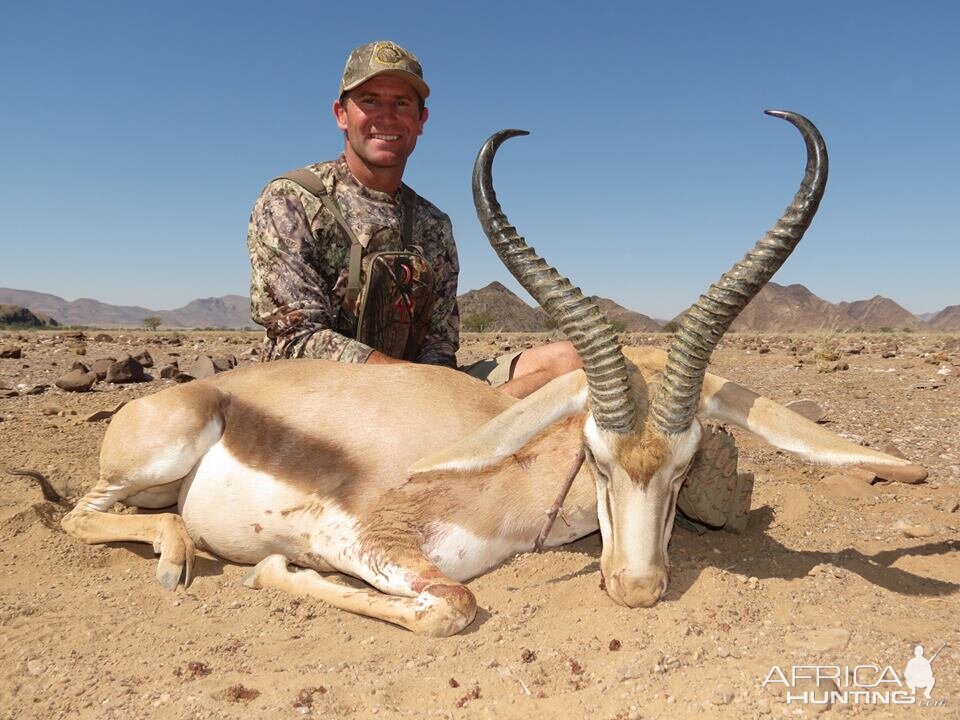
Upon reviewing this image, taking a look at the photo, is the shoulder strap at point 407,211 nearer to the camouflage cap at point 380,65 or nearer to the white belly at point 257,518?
the camouflage cap at point 380,65

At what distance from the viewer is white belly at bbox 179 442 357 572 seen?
3998 millimetres

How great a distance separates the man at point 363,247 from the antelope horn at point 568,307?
5.04 feet

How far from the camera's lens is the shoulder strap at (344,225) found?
5.70 m

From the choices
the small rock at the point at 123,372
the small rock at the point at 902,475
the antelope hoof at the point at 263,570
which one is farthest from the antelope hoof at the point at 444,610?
the small rock at the point at 123,372

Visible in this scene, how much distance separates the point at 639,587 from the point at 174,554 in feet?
8.15

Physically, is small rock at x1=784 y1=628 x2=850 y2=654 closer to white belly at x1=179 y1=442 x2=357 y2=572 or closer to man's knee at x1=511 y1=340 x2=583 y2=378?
white belly at x1=179 y1=442 x2=357 y2=572

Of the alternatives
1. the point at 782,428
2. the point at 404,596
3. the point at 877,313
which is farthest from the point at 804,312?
the point at 404,596

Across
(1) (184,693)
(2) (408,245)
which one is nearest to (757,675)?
(1) (184,693)

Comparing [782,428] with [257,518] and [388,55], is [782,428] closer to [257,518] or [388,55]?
[257,518]

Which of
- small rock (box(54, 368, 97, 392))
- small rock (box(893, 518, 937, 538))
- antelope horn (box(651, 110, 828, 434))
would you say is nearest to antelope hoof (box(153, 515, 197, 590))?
antelope horn (box(651, 110, 828, 434))

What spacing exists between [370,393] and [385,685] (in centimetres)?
185

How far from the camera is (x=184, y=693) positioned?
9.20ft

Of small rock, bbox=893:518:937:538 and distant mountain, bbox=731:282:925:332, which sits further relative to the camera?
distant mountain, bbox=731:282:925:332

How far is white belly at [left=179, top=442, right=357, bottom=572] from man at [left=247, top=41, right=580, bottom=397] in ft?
3.91
